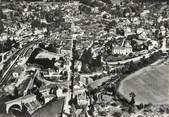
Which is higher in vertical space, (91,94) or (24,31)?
(24,31)

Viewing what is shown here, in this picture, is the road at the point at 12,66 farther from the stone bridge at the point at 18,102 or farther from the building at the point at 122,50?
the building at the point at 122,50

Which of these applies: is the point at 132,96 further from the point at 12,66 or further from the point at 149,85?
the point at 12,66

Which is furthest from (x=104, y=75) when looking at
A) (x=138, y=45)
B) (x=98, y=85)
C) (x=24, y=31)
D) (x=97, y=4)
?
(x=97, y=4)

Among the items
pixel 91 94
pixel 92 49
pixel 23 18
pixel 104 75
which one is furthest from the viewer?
pixel 23 18

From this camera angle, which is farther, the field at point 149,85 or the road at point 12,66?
the road at point 12,66

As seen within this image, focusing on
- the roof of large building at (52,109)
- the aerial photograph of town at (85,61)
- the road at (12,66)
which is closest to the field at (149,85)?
the aerial photograph of town at (85,61)

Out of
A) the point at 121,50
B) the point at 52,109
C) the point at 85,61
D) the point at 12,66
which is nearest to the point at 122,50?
the point at 121,50

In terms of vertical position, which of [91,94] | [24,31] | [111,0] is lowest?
[91,94]

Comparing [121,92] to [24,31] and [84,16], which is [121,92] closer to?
[24,31]
